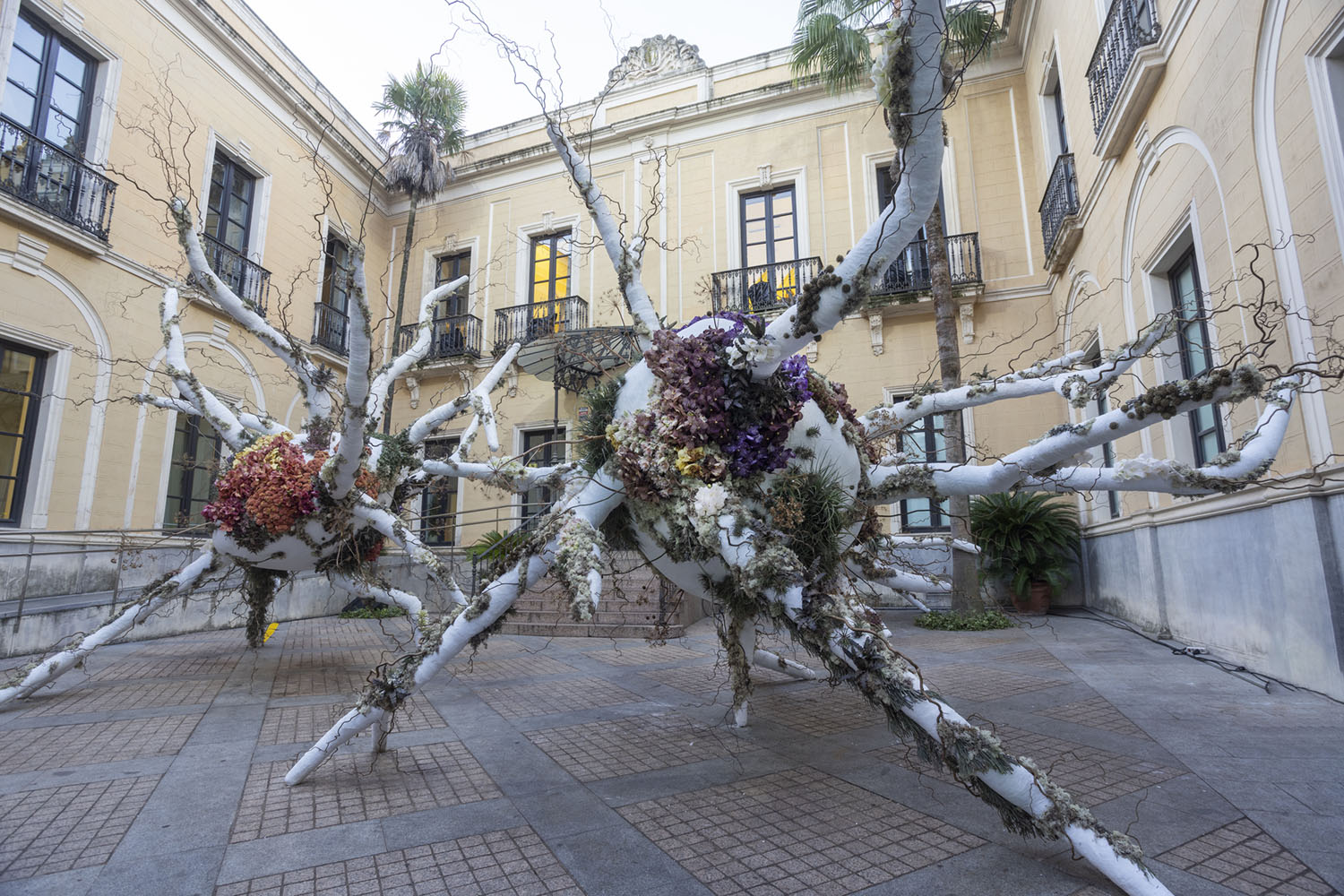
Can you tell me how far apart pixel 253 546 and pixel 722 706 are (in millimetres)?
3967

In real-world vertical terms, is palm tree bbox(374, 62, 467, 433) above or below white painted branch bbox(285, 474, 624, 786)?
above

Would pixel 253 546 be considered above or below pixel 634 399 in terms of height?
below

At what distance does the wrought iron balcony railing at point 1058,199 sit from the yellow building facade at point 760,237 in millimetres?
65

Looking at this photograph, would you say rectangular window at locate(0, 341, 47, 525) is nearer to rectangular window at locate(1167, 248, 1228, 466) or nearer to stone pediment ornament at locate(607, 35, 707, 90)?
stone pediment ornament at locate(607, 35, 707, 90)

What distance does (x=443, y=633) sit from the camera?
341 centimetres

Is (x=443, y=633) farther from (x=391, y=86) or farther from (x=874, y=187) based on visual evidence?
(x=391, y=86)

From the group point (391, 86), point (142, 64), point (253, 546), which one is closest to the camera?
point (253, 546)

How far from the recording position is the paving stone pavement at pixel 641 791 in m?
2.51

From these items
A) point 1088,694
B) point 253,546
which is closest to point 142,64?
point 253,546

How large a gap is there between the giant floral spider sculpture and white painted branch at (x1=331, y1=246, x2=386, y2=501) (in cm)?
1

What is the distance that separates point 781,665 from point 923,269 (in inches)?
394

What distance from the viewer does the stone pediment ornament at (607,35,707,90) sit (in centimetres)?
1609

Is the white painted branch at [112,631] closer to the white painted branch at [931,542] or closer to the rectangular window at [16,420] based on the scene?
the white painted branch at [931,542]

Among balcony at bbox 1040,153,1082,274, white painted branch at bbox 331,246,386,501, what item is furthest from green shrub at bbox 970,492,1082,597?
white painted branch at bbox 331,246,386,501
